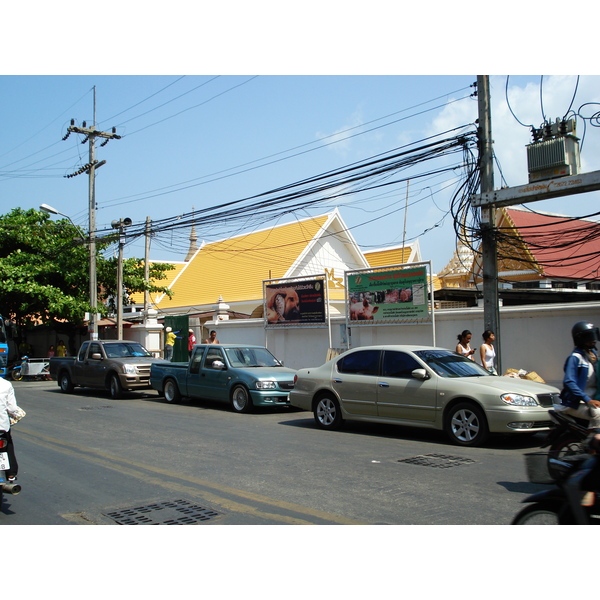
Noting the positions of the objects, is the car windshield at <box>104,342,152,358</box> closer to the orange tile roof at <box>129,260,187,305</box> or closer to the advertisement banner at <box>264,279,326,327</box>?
the advertisement banner at <box>264,279,326,327</box>

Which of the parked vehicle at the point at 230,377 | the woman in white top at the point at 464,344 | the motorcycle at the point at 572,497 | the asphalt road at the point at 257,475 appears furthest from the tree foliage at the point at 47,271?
the motorcycle at the point at 572,497

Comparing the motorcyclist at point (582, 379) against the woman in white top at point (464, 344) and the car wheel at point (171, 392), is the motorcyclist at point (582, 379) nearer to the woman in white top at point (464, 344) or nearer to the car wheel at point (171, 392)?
the woman in white top at point (464, 344)

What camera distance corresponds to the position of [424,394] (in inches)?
397

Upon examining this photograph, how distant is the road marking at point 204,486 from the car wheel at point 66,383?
1015 centimetres

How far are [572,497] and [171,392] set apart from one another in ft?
44.2

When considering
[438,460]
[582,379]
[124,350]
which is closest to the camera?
[582,379]

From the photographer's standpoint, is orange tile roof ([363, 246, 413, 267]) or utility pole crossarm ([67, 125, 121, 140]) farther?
orange tile roof ([363, 246, 413, 267])

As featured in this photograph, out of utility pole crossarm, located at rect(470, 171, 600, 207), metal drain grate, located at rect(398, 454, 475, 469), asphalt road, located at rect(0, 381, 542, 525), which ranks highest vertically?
utility pole crossarm, located at rect(470, 171, 600, 207)

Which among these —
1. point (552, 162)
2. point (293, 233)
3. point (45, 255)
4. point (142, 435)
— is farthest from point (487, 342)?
point (45, 255)

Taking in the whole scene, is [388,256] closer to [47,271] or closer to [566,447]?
[47,271]

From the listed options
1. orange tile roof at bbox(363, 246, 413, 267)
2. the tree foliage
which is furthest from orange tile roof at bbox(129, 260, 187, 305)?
orange tile roof at bbox(363, 246, 413, 267)

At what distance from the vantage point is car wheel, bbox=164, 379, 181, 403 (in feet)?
53.8

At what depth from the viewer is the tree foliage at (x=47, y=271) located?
27.1m

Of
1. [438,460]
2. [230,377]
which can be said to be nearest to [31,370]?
[230,377]
